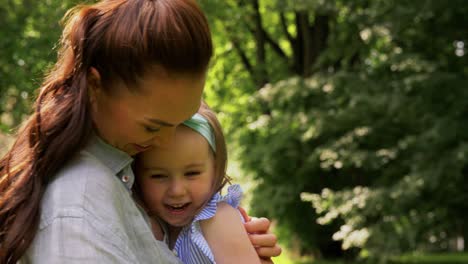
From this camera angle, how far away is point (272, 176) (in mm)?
15828

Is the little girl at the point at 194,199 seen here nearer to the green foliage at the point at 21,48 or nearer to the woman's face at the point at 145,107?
the woman's face at the point at 145,107

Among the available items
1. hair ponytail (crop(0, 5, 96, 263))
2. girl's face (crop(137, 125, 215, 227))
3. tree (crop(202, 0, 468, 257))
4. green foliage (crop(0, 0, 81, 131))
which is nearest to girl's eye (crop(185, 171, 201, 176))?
girl's face (crop(137, 125, 215, 227))

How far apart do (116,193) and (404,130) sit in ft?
36.1

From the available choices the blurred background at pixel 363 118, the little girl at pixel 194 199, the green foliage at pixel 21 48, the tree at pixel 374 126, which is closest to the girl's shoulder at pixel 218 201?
the little girl at pixel 194 199

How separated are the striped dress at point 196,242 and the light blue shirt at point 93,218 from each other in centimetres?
37

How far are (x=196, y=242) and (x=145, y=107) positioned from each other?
1.98ft

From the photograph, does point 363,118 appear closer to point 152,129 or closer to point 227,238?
point 227,238

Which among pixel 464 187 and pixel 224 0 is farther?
pixel 224 0

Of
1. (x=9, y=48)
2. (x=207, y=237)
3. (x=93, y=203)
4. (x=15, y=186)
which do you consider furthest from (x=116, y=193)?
(x=9, y=48)

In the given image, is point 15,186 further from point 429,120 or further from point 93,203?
point 429,120

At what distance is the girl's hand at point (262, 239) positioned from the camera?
2.36 m

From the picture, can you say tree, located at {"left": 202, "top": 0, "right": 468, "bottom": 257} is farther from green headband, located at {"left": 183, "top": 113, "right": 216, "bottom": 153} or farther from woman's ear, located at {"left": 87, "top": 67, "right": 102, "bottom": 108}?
woman's ear, located at {"left": 87, "top": 67, "right": 102, "bottom": 108}

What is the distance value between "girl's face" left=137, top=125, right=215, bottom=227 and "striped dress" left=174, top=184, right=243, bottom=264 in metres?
0.02

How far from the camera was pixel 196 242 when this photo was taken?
2.22 meters
